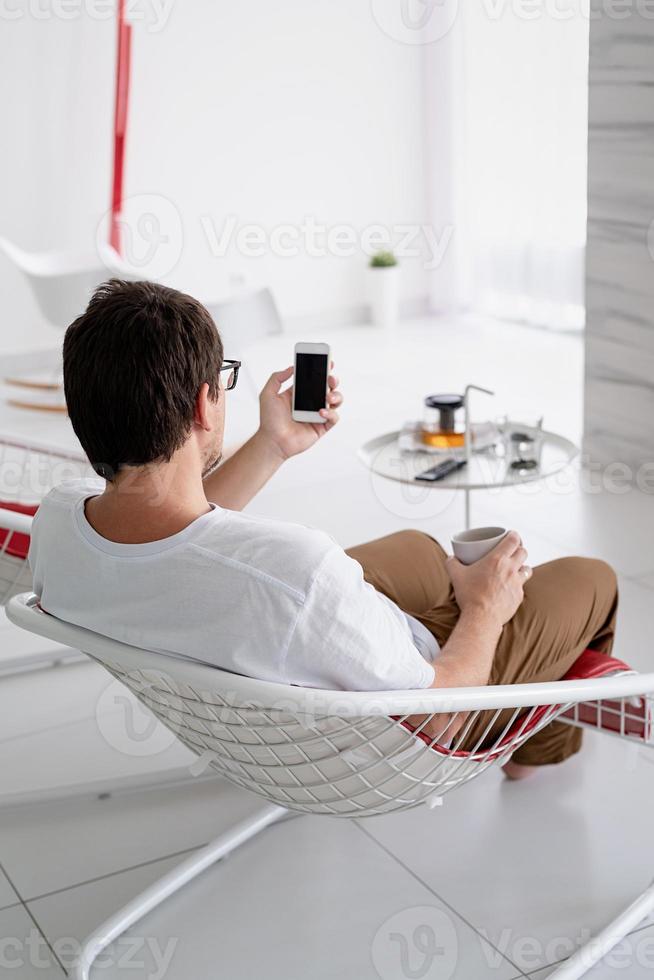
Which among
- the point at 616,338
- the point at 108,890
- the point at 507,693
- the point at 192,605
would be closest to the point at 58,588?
the point at 192,605

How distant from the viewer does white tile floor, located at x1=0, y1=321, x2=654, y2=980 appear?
1771 millimetres

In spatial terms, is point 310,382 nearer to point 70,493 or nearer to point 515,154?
point 70,493

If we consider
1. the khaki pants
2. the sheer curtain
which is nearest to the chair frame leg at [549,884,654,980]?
the khaki pants

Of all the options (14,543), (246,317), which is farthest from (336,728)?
(246,317)

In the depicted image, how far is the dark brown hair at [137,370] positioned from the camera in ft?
4.36

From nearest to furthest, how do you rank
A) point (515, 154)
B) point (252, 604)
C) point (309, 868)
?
point (252, 604) → point (309, 868) → point (515, 154)

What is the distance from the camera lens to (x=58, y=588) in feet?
4.83

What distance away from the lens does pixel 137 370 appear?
1.33 m

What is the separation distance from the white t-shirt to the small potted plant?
525cm

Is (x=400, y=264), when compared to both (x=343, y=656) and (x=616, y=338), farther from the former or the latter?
(x=343, y=656)

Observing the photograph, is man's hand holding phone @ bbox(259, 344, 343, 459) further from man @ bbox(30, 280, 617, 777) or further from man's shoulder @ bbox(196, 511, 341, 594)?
man's shoulder @ bbox(196, 511, 341, 594)

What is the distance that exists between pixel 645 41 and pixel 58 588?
108 inches

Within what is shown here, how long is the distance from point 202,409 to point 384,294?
527 centimetres

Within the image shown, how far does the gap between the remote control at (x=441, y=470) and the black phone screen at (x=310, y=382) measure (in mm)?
909
